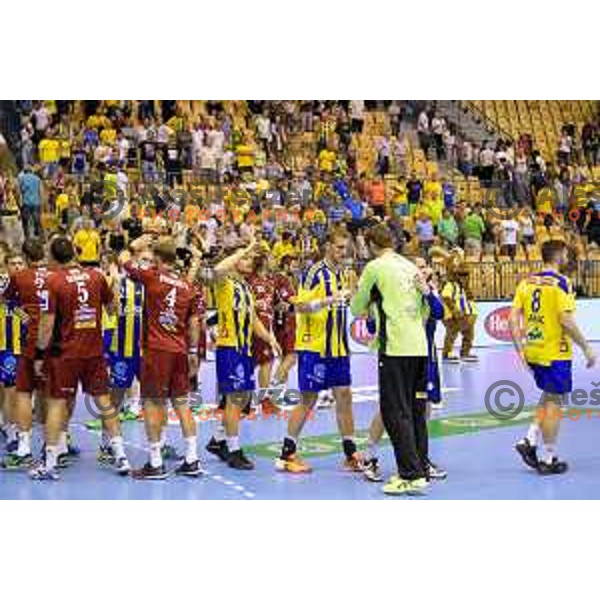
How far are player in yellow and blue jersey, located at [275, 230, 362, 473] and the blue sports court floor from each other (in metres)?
0.38

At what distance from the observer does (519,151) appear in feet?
69.1

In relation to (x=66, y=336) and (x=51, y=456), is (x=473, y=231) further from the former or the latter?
(x=51, y=456)

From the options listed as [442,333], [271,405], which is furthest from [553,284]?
[442,333]

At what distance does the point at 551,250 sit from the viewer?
803 centimetres

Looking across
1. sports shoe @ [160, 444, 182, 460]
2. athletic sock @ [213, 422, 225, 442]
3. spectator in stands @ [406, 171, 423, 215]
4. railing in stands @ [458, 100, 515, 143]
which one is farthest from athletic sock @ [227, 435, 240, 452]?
railing in stands @ [458, 100, 515, 143]

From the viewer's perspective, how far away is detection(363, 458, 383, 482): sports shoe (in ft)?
25.4

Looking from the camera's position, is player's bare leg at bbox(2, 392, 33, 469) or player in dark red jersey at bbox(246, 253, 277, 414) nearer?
player's bare leg at bbox(2, 392, 33, 469)

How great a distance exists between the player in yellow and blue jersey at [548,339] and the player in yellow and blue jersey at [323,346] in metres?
1.28

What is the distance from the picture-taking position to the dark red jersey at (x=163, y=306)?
770cm

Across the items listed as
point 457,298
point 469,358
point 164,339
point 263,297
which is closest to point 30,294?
point 164,339

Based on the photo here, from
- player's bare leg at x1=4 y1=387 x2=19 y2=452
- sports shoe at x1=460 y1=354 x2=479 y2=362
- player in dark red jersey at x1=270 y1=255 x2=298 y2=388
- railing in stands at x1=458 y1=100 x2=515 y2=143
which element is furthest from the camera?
railing in stands at x1=458 y1=100 x2=515 y2=143

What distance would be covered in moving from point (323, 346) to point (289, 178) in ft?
38.0

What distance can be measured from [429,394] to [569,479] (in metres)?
1.19

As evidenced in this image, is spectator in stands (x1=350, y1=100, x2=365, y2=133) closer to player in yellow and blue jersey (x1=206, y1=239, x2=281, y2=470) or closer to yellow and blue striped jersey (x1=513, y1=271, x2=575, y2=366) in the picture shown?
player in yellow and blue jersey (x1=206, y1=239, x2=281, y2=470)
